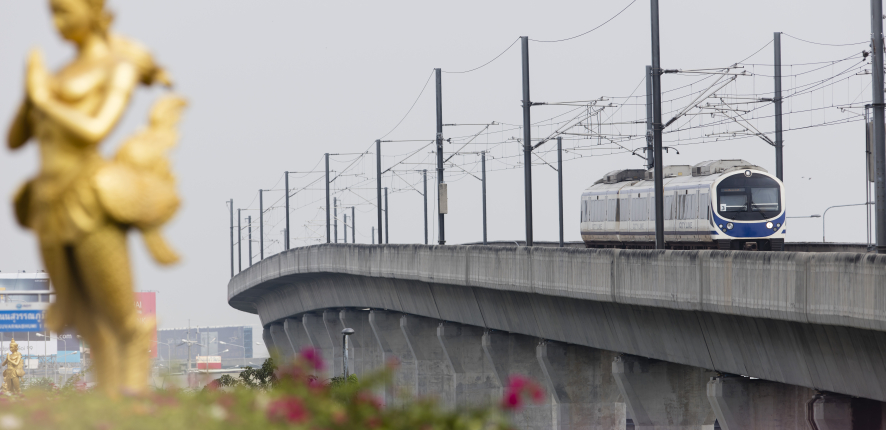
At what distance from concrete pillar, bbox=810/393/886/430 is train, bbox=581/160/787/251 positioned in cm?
1673

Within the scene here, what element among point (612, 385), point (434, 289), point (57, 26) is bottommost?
point (612, 385)

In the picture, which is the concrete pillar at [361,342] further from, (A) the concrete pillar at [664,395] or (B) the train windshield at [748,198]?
(A) the concrete pillar at [664,395]

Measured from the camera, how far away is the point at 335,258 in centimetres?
5391

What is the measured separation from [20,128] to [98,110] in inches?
20.8

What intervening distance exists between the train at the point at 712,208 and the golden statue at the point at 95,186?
3088 centimetres

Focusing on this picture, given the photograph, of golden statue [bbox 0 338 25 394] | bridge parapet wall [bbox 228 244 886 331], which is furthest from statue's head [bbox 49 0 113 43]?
golden statue [bbox 0 338 25 394]

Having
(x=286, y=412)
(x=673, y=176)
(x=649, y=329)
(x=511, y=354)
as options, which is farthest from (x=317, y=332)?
(x=286, y=412)

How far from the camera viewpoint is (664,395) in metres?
28.8

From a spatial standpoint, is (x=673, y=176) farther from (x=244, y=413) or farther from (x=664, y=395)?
(x=244, y=413)

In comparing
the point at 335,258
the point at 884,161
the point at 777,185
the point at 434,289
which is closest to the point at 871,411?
the point at 884,161

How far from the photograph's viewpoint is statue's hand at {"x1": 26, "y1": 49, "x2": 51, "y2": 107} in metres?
7.10

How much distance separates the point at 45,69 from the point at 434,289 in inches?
1390

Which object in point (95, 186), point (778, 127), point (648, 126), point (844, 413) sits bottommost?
point (844, 413)

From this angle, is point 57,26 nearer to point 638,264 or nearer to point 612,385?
point 638,264
